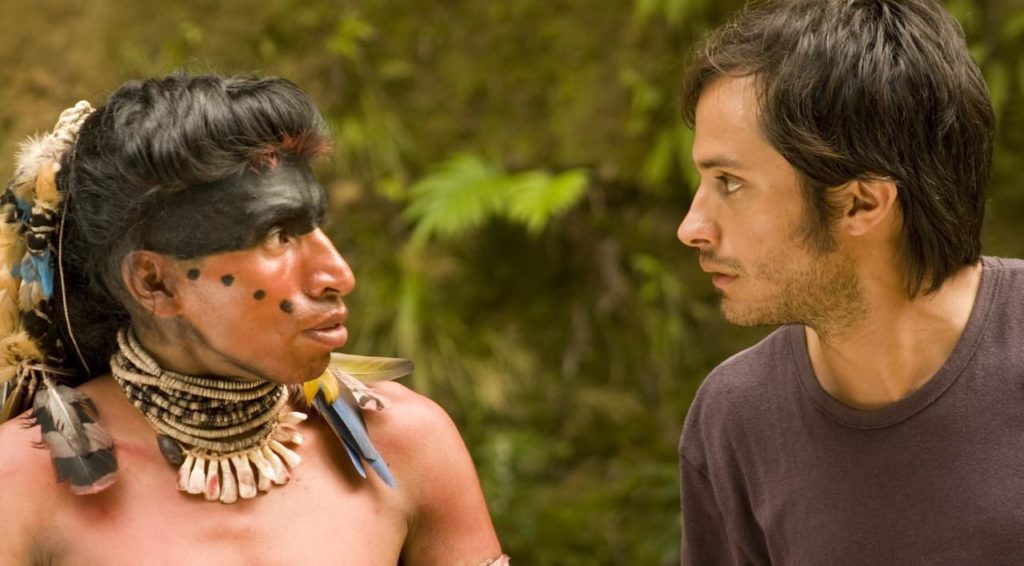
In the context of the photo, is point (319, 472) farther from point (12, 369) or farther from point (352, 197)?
point (352, 197)

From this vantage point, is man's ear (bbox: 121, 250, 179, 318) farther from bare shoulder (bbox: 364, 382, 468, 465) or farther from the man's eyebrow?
the man's eyebrow

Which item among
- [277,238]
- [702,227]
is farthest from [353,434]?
[702,227]

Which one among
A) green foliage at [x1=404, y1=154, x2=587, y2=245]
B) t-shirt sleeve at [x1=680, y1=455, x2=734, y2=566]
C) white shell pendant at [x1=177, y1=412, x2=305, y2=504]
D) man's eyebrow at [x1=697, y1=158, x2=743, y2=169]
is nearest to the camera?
white shell pendant at [x1=177, y1=412, x2=305, y2=504]

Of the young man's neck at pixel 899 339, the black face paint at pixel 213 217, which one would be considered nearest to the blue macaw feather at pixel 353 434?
the black face paint at pixel 213 217

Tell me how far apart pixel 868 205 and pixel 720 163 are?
238 mm

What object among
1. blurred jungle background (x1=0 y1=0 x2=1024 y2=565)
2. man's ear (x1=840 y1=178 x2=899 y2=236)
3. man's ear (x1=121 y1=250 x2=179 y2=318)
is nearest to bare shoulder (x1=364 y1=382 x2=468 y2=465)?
man's ear (x1=121 y1=250 x2=179 y2=318)

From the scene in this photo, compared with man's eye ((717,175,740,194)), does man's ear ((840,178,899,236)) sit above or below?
below

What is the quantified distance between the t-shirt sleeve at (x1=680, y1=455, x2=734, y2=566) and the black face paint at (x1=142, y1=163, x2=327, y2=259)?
0.92m

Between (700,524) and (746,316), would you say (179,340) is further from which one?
(700,524)

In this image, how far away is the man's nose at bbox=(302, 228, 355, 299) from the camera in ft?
7.22

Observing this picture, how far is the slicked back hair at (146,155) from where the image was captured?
213 centimetres

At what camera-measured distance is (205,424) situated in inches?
87.4

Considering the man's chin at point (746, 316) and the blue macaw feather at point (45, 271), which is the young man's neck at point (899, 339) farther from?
the blue macaw feather at point (45, 271)

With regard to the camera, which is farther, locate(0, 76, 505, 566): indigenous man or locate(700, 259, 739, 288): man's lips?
locate(700, 259, 739, 288): man's lips
